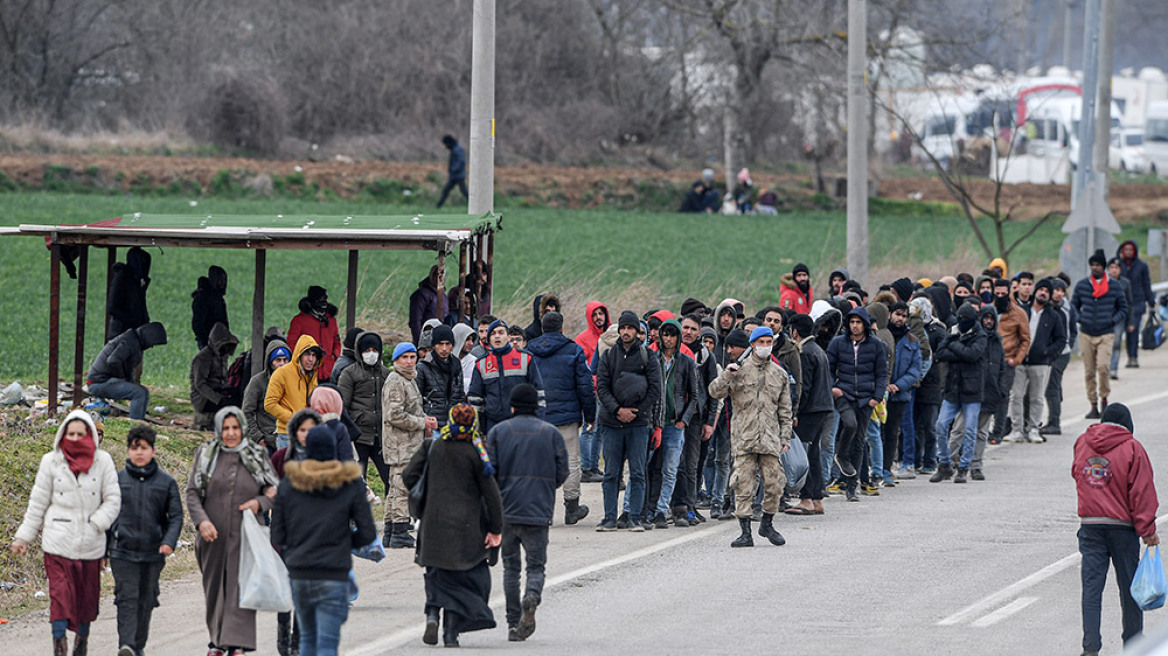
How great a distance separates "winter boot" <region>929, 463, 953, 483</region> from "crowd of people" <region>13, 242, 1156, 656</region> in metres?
0.02

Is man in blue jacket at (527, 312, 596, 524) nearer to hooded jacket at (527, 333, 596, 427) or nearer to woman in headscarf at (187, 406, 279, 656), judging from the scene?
hooded jacket at (527, 333, 596, 427)

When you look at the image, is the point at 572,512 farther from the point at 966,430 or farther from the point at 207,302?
the point at 207,302

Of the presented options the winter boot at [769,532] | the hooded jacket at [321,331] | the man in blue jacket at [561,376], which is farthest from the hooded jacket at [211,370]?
the winter boot at [769,532]

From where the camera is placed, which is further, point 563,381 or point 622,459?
point 622,459

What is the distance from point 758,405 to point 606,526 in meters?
1.82

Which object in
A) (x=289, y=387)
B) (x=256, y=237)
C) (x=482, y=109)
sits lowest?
(x=289, y=387)

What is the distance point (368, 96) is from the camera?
60969 millimetres

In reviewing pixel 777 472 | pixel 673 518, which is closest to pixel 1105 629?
pixel 777 472

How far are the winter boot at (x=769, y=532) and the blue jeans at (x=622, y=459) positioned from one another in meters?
1.15

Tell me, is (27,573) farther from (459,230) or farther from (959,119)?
(959,119)

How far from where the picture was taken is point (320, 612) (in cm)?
902

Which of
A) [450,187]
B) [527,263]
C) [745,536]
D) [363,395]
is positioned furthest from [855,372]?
[450,187]

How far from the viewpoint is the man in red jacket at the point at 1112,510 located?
974 centimetres

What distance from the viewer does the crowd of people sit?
9.61 meters
